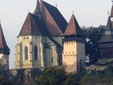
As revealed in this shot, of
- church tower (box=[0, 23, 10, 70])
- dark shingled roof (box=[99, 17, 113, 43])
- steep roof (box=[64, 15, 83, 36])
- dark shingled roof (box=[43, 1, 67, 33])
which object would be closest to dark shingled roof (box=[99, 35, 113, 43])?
dark shingled roof (box=[99, 17, 113, 43])

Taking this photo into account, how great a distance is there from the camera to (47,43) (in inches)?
4702

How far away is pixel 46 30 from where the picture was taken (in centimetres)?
12100

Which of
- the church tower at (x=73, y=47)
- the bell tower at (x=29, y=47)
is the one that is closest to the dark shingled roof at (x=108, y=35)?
the church tower at (x=73, y=47)

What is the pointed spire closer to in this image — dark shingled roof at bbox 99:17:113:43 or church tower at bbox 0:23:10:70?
church tower at bbox 0:23:10:70

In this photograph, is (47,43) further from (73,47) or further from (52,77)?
(52,77)

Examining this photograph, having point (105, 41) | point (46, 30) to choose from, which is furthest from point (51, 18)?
point (105, 41)

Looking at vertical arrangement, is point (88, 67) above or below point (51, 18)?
below

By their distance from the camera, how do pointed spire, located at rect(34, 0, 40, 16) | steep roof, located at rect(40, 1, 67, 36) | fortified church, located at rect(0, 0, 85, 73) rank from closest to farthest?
fortified church, located at rect(0, 0, 85, 73), steep roof, located at rect(40, 1, 67, 36), pointed spire, located at rect(34, 0, 40, 16)

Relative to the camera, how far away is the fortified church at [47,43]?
374ft

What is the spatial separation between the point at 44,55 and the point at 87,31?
789 cm

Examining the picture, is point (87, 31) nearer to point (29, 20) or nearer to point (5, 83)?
point (29, 20)

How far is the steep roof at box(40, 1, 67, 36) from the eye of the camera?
121 m

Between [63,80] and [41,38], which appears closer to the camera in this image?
[63,80]

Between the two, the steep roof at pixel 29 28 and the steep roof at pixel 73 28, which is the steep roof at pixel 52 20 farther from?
the steep roof at pixel 73 28
